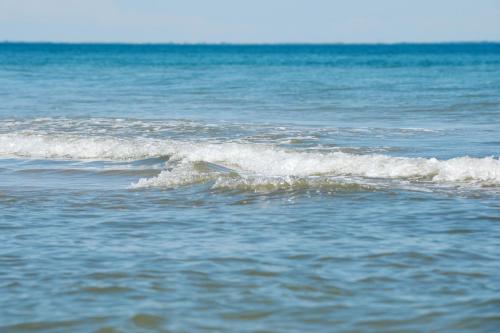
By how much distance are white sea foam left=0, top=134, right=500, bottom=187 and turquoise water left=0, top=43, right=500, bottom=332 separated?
2.0 inches

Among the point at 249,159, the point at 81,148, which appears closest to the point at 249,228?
the point at 249,159

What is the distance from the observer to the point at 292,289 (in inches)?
304

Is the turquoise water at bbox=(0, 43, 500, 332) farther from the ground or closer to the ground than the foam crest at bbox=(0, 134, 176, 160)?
farther from the ground

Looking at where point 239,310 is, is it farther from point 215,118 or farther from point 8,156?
point 215,118

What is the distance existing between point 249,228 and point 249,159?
666cm

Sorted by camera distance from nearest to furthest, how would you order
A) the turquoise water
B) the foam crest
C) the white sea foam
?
1. the turquoise water
2. the white sea foam
3. the foam crest

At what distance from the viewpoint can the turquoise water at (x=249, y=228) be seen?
7223 mm

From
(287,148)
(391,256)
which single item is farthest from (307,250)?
(287,148)

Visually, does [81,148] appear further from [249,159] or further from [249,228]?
[249,228]

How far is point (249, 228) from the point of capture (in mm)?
10344

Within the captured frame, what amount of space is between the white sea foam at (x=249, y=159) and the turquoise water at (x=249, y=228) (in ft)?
0.16

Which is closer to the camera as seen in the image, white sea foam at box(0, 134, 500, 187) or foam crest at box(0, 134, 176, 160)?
white sea foam at box(0, 134, 500, 187)

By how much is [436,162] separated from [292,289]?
774 cm

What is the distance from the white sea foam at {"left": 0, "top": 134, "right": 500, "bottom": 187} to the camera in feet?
46.9
